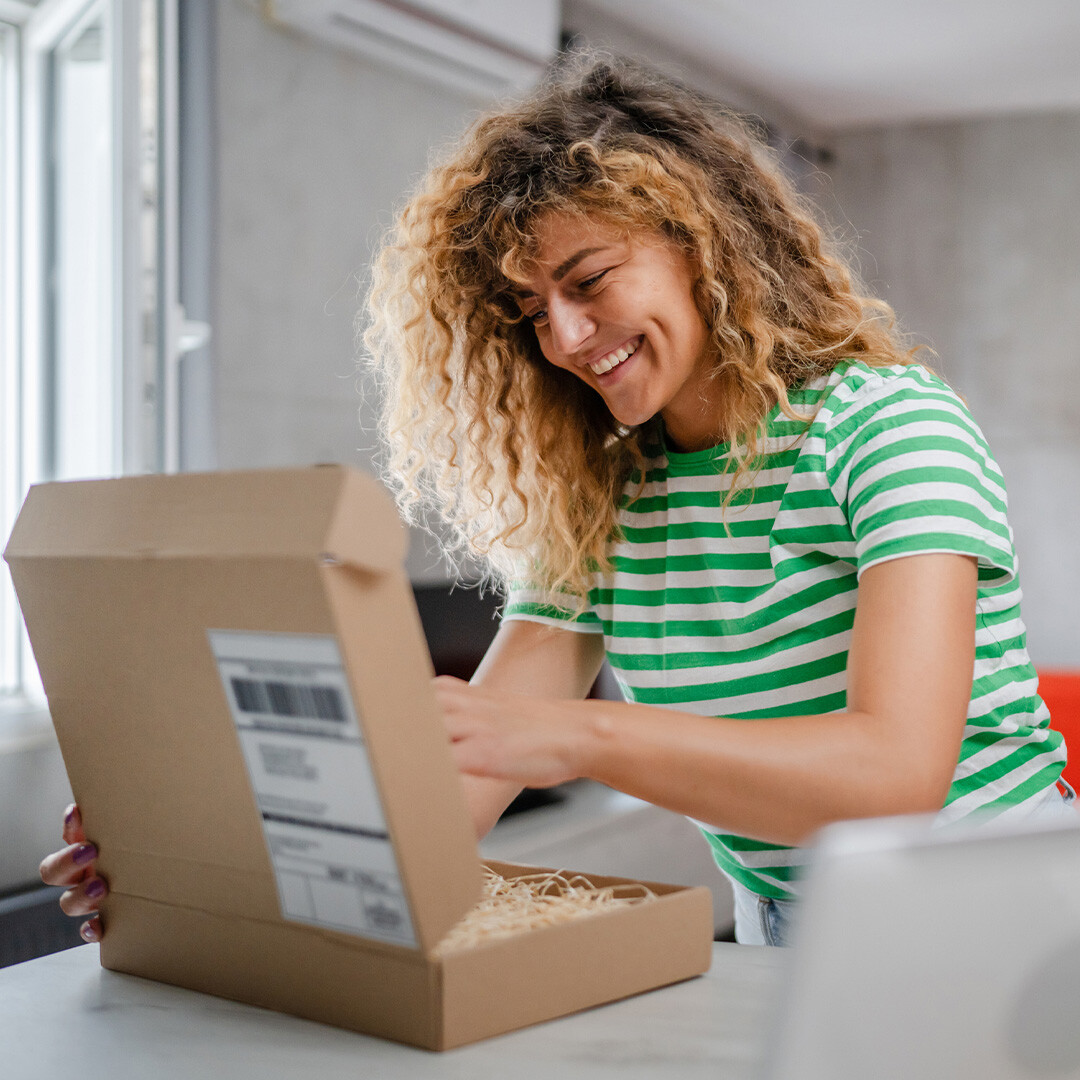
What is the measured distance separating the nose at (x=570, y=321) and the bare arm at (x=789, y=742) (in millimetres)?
408

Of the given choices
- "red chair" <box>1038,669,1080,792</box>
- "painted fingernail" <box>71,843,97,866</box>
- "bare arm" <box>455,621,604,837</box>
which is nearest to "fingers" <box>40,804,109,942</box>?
"painted fingernail" <box>71,843,97,866</box>

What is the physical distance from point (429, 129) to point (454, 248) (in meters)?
1.74

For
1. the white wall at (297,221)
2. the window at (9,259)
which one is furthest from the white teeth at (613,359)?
the white wall at (297,221)

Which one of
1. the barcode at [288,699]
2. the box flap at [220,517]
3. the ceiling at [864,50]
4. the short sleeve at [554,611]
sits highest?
the ceiling at [864,50]

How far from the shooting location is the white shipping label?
0.60m

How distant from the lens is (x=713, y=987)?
740mm

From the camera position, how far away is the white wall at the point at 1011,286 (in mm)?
4402

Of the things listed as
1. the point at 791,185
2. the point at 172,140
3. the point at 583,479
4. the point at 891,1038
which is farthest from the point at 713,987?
the point at 172,140

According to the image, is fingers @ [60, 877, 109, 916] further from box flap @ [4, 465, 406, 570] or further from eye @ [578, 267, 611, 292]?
eye @ [578, 267, 611, 292]

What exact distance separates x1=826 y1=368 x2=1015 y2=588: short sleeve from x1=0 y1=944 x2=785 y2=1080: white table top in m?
0.32

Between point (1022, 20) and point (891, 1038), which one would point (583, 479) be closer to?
point (891, 1038)

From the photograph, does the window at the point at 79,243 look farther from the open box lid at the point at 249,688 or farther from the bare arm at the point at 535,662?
the open box lid at the point at 249,688

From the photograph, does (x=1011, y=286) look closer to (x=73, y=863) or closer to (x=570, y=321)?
(x=570, y=321)

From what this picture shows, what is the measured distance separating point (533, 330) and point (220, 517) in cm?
68
